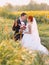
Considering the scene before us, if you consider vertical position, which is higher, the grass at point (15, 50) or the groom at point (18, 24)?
the groom at point (18, 24)

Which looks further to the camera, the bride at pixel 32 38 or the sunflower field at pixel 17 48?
the bride at pixel 32 38

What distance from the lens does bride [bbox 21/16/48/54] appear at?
4.57 metres

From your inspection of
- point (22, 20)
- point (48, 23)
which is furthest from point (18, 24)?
point (48, 23)

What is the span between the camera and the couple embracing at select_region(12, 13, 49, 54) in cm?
457

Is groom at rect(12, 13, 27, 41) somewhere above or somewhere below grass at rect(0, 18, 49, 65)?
above

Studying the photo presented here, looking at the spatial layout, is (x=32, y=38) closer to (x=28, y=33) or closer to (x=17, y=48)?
(x=28, y=33)

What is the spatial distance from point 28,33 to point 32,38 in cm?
9

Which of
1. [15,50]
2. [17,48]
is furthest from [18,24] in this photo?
[15,50]

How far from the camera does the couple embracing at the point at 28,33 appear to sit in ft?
15.0

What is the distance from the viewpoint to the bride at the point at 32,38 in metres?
4.57

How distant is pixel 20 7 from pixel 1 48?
0.82 meters

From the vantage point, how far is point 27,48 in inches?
177

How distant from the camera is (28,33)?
181 inches

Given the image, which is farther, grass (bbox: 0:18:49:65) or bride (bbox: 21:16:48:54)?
bride (bbox: 21:16:48:54)
